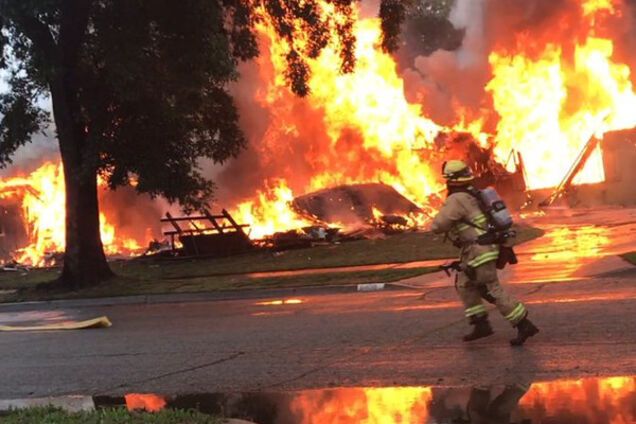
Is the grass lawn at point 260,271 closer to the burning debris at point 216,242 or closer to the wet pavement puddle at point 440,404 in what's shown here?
the burning debris at point 216,242

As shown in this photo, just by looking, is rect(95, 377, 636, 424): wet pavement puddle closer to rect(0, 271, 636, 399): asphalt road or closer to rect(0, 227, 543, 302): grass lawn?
rect(0, 271, 636, 399): asphalt road

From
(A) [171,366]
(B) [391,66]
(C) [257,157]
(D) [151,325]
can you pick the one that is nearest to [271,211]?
(C) [257,157]

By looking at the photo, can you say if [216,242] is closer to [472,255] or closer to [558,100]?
[558,100]

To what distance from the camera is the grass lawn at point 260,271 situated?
14027mm

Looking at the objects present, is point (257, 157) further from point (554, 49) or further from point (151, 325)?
point (151, 325)

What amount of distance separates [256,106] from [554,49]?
1187 cm

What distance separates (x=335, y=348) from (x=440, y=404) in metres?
2.63

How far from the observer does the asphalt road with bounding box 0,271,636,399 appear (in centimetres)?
606

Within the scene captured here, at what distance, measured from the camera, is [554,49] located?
29.1 meters

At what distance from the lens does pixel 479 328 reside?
6980 mm

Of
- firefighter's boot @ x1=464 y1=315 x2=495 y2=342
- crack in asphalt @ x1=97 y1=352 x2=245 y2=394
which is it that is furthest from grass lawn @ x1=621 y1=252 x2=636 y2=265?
crack in asphalt @ x1=97 y1=352 x2=245 y2=394

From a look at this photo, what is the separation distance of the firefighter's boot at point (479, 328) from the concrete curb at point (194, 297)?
520 centimetres

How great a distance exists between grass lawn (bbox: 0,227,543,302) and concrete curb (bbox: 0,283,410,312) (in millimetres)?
236

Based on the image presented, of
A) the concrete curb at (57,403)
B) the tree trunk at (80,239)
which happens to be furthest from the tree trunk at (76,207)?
the concrete curb at (57,403)
